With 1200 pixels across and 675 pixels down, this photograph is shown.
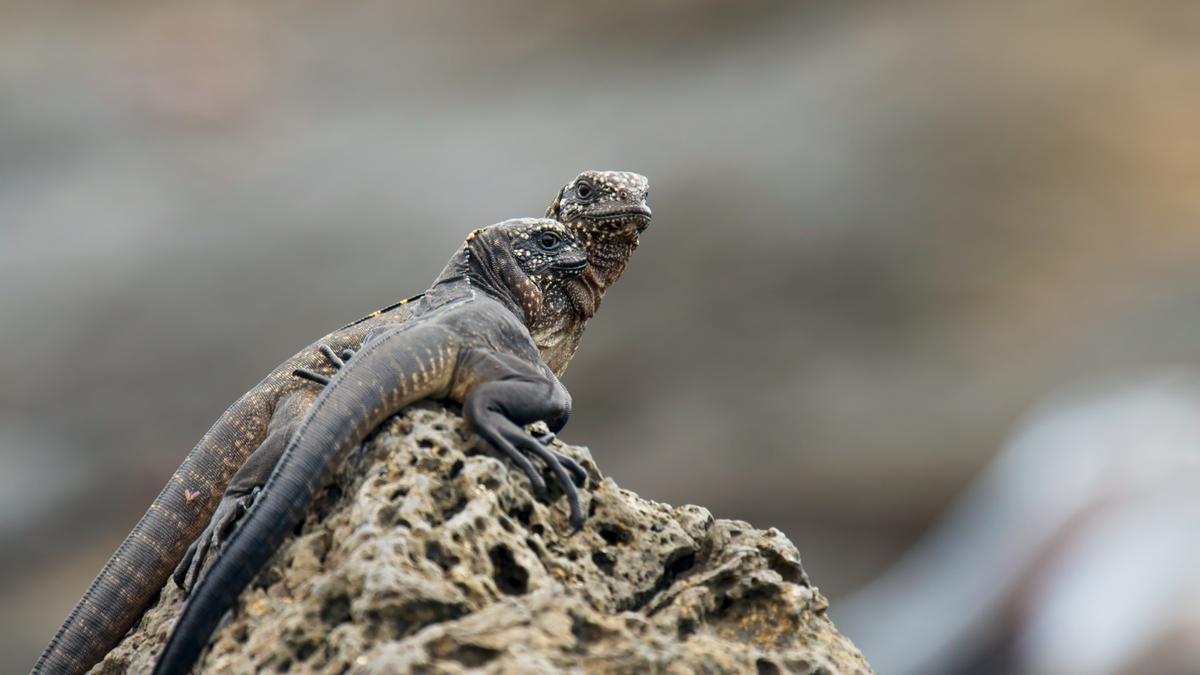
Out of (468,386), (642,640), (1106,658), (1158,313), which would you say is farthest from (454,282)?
(1158,313)

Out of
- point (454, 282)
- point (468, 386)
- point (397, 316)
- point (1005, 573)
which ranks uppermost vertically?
point (1005, 573)

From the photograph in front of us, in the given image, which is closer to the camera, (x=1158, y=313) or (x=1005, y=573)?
(x=1005, y=573)

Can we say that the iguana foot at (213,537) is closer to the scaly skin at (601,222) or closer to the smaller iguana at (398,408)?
the smaller iguana at (398,408)

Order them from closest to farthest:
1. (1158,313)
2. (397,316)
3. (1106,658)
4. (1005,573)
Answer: (397,316) < (1106,658) < (1005,573) < (1158,313)

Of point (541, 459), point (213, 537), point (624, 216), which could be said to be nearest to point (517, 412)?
point (541, 459)

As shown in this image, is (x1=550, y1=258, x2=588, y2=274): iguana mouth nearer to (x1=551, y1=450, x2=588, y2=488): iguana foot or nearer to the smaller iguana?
the smaller iguana

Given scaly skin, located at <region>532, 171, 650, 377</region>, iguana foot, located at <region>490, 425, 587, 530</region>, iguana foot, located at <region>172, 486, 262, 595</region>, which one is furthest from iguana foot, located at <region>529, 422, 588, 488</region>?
scaly skin, located at <region>532, 171, 650, 377</region>

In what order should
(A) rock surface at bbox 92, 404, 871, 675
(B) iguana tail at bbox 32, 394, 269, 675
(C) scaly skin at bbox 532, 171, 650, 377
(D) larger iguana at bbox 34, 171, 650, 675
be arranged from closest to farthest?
1. (A) rock surface at bbox 92, 404, 871, 675
2. (D) larger iguana at bbox 34, 171, 650, 675
3. (B) iguana tail at bbox 32, 394, 269, 675
4. (C) scaly skin at bbox 532, 171, 650, 377

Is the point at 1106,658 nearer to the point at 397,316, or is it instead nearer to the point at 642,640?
the point at 397,316
